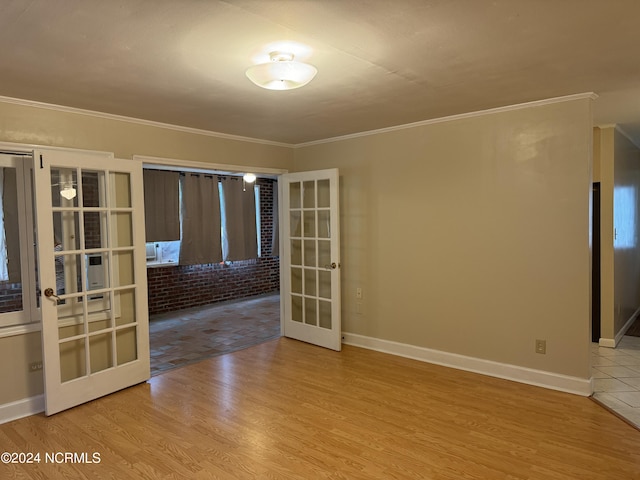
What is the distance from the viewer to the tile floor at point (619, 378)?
127 inches

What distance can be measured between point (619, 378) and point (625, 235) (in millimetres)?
2172

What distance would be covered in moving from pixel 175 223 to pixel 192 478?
16.1 feet

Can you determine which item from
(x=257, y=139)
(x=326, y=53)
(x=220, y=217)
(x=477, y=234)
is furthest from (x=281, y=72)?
(x=220, y=217)

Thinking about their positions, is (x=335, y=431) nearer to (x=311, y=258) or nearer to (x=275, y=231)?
(x=311, y=258)

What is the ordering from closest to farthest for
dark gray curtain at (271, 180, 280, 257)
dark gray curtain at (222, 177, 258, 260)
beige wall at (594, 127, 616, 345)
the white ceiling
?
the white ceiling < beige wall at (594, 127, 616, 345) < dark gray curtain at (222, 177, 258, 260) < dark gray curtain at (271, 180, 280, 257)

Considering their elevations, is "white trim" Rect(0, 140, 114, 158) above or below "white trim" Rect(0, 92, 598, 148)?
below

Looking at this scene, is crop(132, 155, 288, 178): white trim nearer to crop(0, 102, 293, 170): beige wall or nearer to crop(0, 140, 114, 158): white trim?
crop(0, 102, 293, 170): beige wall

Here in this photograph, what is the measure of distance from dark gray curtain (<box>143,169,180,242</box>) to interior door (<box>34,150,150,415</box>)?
9.10 feet

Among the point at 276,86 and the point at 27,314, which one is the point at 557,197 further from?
the point at 27,314

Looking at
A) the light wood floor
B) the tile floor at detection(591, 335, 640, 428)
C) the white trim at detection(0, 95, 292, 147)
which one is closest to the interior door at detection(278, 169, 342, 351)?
the white trim at detection(0, 95, 292, 147)

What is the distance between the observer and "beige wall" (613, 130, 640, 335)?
4.77 meters

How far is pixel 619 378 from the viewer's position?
12.5ft

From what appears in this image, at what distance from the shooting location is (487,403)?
332 centimetres

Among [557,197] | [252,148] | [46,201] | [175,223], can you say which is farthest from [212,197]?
[557,197]
